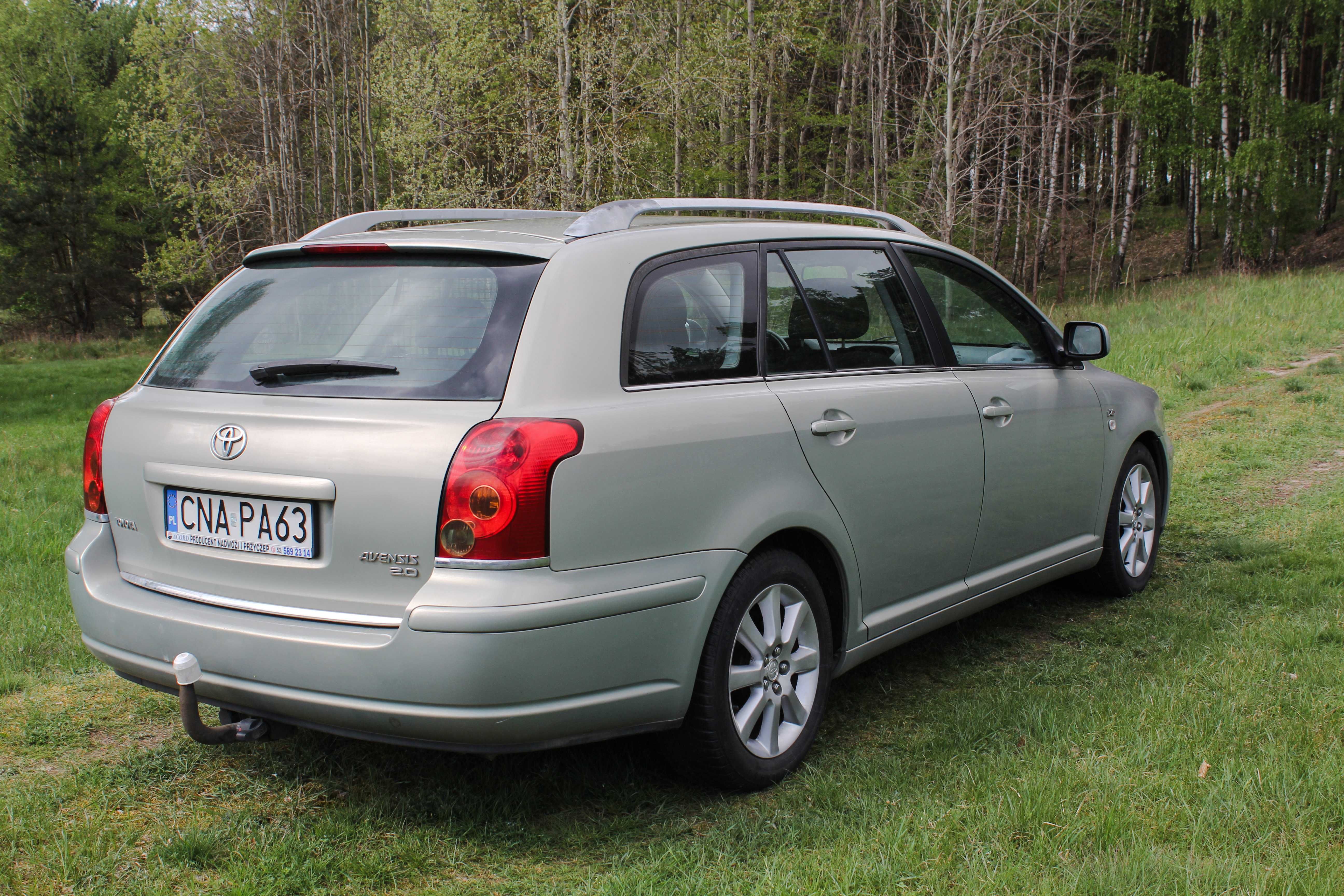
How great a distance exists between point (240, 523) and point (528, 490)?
0.81m

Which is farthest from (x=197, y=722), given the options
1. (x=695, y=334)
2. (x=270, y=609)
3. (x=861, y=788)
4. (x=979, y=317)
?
(x=979, y=317)

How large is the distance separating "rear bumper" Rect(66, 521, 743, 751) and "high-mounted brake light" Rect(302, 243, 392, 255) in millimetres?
1027

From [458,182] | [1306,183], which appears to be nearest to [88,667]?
[458,182]

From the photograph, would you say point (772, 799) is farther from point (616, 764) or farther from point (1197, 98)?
point (1197, 98)

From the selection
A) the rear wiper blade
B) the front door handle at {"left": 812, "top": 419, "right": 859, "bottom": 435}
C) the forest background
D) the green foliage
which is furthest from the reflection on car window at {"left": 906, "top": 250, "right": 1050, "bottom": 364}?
the green foliage

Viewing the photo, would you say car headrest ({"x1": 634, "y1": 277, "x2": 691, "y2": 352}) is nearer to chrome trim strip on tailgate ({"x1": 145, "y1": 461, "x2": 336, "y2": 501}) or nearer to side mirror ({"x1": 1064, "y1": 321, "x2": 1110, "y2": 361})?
chrome trim strip on tailgate ({"x1": 145, "y1": 461, "x2": 336, "y2": 501})

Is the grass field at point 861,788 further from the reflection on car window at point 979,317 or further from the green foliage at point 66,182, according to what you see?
the green foliage at point 66,182

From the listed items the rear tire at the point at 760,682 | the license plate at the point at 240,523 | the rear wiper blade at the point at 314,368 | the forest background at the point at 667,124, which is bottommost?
the rear tire at the point at 760,682

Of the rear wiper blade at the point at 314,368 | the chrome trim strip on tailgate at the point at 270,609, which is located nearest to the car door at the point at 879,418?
the rear wiper blade at the point at 314,368

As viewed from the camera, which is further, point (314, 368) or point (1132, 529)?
point (1132, 529)

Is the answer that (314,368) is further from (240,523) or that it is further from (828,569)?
(828,569)

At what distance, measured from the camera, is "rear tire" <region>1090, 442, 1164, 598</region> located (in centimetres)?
500

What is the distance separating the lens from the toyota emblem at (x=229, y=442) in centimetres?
272

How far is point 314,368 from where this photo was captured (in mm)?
2807
